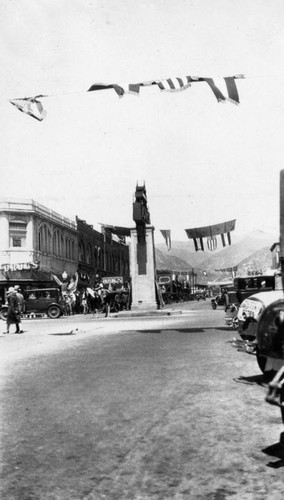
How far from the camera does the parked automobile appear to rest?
2877cm

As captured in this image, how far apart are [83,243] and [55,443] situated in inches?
2110

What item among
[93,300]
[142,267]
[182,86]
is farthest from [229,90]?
[93,300]

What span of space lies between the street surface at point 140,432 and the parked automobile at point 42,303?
68.5ft

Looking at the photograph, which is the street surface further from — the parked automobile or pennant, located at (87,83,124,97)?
the parked automobile

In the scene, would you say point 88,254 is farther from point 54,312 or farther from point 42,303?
point 54,312

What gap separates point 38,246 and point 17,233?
2.39 metres

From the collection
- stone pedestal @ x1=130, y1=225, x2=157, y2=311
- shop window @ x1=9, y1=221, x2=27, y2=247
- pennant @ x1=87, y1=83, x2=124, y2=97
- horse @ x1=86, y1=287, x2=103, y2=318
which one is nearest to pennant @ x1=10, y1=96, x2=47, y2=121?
pennant @ x1=87, y1=83, x2=124, y2=97

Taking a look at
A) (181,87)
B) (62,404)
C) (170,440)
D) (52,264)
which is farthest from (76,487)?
(52,264)

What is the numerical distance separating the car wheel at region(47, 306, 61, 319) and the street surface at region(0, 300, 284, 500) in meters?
20.7

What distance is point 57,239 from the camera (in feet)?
158

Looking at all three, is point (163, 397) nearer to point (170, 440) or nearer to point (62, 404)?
point (62, 404)

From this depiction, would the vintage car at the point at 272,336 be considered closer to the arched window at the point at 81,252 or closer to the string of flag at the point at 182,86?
the string of flag at the point at 182,86

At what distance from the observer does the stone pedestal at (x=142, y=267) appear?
95.0 feet

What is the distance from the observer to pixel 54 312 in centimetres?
2880
